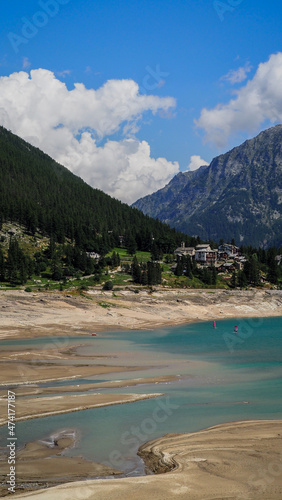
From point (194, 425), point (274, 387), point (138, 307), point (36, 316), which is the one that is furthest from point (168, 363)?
point (138, 307)

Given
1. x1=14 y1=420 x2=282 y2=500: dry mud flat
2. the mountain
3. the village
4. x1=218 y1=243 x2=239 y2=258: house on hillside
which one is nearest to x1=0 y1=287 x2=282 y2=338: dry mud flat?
the village

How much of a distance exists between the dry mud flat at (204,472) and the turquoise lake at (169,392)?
5.05 ft

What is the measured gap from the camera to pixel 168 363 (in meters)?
41.7

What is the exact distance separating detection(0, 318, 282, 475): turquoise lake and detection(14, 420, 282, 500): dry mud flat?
5.05 ft

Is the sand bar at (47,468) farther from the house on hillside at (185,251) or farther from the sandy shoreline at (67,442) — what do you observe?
the house on hillside at (185,251)

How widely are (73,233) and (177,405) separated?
412ft

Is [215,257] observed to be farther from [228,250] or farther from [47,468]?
[47,468]

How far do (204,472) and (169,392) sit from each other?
14.0m

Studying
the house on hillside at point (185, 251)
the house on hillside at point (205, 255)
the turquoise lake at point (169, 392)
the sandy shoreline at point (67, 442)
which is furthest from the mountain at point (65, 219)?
the turquoise lake at point (169, 392)

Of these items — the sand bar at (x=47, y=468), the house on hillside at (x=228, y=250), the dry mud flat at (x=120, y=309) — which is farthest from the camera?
the house on hillside at (x=228, y=250)

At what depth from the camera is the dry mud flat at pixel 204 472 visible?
14.1 metres

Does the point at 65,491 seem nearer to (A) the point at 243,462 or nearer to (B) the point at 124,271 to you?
(A) the point at 243,462

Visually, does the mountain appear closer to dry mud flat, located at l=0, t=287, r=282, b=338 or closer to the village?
the village

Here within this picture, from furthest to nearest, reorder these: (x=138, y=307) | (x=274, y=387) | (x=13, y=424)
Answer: (x=138, y=307) < (x=274, y=387) < (x=13, y=424)
